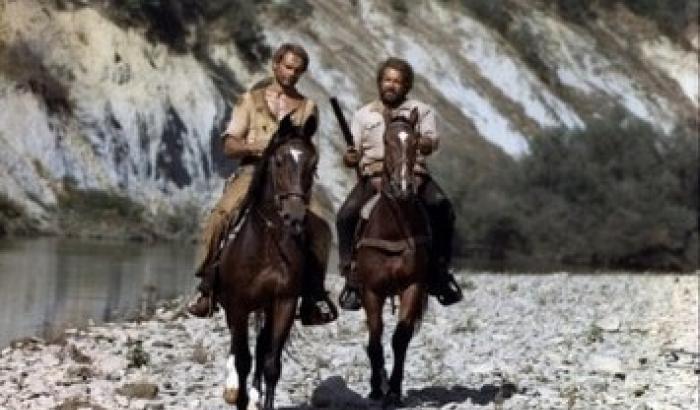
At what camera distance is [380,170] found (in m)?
12.7

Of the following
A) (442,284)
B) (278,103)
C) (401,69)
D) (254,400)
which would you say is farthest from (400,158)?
(254,400)

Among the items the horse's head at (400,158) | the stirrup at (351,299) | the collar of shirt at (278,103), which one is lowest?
the stirrup at (351,299)

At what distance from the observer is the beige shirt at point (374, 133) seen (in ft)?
41.6

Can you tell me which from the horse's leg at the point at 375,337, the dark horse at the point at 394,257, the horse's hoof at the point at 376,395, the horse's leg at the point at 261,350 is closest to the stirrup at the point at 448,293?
the dark horse at the point at 394,257

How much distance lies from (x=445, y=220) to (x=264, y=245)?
Result: 2.82 m

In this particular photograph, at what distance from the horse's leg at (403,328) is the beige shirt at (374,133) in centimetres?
113

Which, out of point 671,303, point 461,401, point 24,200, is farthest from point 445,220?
point 24,200

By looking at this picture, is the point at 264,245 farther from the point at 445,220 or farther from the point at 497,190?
the point at 497,190

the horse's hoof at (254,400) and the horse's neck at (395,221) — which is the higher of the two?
the horse's neck at (395,221)

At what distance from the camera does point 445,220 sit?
1301 centimetres

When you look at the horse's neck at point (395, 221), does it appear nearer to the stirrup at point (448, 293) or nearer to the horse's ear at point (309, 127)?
the stirrup at point (448, 293)

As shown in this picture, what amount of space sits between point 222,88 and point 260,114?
50.2m

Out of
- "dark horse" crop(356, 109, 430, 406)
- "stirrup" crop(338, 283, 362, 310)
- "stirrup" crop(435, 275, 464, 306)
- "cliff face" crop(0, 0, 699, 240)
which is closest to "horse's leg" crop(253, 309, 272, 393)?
"dark horse" crop(356, 109, 430, 406)

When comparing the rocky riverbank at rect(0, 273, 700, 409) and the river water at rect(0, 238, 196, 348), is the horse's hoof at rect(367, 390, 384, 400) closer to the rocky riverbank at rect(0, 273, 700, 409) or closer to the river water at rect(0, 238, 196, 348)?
the rocky riverbank at rect(0, 273, 700, 409)
